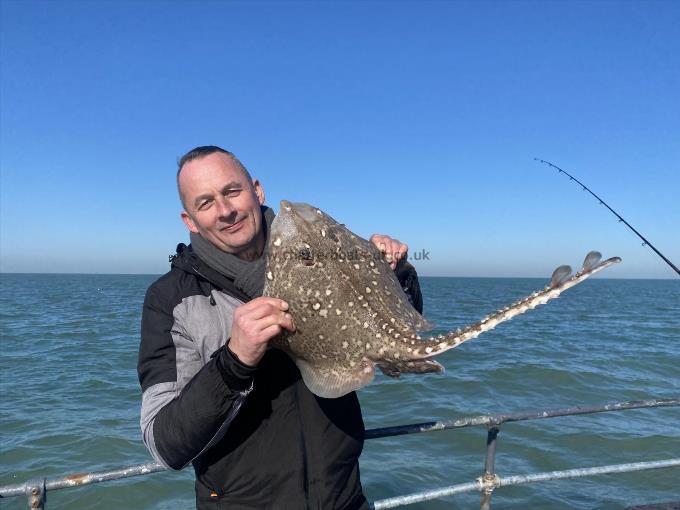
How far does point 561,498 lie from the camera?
297 inches

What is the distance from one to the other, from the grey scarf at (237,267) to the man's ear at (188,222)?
0.13m

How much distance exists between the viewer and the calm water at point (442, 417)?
805cm

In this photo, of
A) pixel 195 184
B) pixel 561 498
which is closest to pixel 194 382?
pixel 195 184

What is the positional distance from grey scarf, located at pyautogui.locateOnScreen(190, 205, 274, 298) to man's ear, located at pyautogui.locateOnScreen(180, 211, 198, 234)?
0.13 m

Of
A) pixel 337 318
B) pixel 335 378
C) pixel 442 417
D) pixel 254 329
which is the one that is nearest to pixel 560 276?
pixel 337 318

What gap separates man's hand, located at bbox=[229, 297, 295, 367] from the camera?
217 centimetres

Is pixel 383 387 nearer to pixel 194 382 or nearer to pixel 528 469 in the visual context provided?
pixel 528 469

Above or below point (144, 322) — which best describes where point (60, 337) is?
below

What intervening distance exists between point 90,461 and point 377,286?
9.19m

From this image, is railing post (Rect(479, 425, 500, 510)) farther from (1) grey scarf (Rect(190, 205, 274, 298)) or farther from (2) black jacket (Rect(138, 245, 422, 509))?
(1) grey scarf (Rect(190, 205, 274, 298))

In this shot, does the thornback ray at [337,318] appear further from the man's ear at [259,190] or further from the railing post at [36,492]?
the railing post at [36,492]

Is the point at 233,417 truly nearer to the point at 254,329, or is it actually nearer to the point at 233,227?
the point at 254,329

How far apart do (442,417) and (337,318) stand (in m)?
10.6

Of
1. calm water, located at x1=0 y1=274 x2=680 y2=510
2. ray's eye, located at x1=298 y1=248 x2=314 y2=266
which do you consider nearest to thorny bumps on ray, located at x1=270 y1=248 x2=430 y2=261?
ray's eye, located at x1=298 y1=248 x2=314 y2=266
